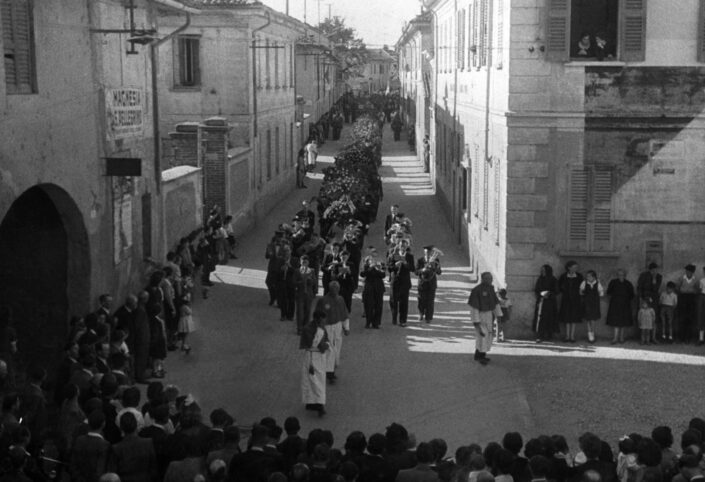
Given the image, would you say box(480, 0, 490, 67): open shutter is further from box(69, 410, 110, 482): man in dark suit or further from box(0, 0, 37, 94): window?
box(69, 410, 110, 482): man in dark suit

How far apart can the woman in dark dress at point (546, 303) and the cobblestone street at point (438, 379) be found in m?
0.30

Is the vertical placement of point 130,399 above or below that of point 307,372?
above

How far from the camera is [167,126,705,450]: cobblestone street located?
14.3 meters

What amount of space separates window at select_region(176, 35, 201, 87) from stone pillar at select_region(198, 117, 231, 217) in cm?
372

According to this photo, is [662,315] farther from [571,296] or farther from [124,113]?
[124,113]

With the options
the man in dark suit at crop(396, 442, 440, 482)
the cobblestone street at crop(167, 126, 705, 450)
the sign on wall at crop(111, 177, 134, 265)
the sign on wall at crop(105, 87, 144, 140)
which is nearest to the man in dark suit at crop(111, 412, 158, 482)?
the man in dark suit at crop(396, 442, 440, 482)

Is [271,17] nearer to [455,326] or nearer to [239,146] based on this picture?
[239,146]

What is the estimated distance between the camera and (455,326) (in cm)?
2012

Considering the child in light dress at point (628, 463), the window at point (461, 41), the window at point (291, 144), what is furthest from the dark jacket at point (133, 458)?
the window at point (291, 144)

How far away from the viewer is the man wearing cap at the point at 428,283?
19.9 m

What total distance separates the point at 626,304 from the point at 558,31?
190 inches

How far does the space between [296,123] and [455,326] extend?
2638 cm

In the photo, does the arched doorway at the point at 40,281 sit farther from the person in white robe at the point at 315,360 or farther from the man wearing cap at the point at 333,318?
the person in white robe at the point at 315,360

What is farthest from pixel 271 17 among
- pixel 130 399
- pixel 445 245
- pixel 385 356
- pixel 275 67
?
pixel 130 399
